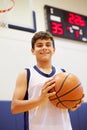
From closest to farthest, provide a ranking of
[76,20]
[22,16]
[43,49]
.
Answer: [43,49]
[22,16]
[76,20]

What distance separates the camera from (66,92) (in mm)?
1441

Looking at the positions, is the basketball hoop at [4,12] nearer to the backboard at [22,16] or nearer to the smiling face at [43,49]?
the backboard at [22,16]

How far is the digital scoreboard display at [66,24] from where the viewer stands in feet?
11.0

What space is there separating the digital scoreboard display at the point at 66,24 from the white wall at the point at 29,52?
0.24 ft

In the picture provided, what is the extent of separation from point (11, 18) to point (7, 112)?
3.46 feet

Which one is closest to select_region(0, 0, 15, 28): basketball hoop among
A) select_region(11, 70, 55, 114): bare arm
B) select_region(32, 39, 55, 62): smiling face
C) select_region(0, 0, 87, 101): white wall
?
select_region(0, 0, 87, 101): white wall

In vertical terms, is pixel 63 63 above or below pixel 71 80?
below

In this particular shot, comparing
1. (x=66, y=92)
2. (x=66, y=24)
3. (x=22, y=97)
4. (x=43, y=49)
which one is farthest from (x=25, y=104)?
(x=66, y=24)

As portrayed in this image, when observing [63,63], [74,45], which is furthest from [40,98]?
[74,45]

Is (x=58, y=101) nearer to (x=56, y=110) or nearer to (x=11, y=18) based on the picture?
(x=56, y=110)

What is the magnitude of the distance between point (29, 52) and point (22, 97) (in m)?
1.60

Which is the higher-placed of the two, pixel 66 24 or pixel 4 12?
pixel 4 12

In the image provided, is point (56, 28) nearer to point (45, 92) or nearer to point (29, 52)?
point (29, 52)

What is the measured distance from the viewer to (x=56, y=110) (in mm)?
1442
